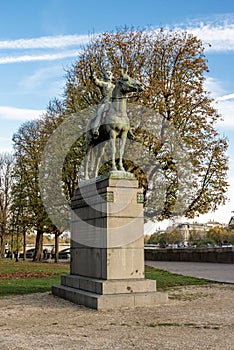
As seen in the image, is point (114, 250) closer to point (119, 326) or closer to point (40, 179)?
point (119, 326)

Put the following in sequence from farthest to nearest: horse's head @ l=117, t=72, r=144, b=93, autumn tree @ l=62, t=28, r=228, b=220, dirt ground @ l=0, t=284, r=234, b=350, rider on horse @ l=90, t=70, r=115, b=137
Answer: autumn tree @ l=62, t=28, r=228, b=220, rider on horse @ l=90, t=70, r=115, b=137, horse's head @ l=117, t=72, r=144, b=93, dirt ground @ l=0, t=284, r=234, b=350

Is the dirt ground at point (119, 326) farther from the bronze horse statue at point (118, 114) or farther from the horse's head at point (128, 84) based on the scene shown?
the horse's head at point (128, 84)

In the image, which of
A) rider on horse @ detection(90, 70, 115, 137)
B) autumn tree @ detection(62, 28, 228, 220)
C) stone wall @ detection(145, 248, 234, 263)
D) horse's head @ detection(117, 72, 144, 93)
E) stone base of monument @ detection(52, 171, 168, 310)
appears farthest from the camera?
stone wall @ detection(145, 248, 234, 263)

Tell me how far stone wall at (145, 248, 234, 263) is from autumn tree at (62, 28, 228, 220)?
7.31 meters

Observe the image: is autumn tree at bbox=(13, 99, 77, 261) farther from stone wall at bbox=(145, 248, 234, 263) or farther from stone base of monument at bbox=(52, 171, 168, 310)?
stone base of monument at bbox=(52, 171, 168, 310)

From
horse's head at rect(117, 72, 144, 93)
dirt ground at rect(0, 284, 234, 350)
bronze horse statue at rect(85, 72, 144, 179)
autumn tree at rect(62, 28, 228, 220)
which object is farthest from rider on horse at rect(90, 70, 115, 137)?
autumn tree at rect(62, 28, 228, 220)

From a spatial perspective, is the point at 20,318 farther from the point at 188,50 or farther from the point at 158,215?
the point at 188,50

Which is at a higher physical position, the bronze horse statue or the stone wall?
the bronze horse statue

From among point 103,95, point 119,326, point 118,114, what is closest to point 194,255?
point 103,95

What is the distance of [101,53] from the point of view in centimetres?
2831

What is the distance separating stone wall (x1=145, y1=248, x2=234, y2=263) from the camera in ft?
112

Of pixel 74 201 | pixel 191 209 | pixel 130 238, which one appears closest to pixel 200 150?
pixel 191 209

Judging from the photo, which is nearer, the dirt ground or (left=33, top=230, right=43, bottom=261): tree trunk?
the dirt ground

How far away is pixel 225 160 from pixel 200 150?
1.73 metres
